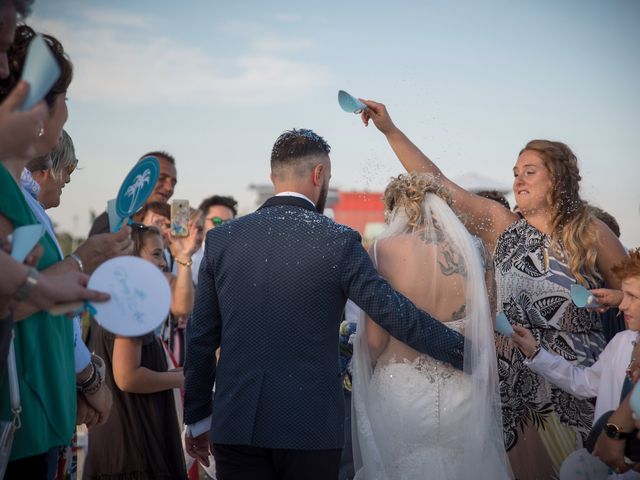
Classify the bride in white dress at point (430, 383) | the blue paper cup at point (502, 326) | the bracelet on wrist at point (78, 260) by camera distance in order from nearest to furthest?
1. the bracelet on wrist at point (78, 260)
2. the bride in white dress at point (430, 383)
3. the blue paper cup at point (502, 326)

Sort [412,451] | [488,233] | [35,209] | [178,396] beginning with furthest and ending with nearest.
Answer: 1. [488,233]
2. [178,396]
3. [412,451]
4. [35,209]

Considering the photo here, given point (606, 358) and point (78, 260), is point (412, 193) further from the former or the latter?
point (78, 260)

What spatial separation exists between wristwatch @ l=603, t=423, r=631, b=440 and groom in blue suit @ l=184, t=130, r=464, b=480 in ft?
2.67

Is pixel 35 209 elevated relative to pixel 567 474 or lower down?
elevated

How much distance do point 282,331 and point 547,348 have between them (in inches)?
77.9

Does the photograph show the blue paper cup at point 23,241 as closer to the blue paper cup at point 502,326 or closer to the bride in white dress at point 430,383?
the bride in white dress at point 430,383

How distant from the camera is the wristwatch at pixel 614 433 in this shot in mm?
2830

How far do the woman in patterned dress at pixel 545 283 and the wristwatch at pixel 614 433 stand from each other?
152 cm

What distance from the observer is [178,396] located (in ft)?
14.1

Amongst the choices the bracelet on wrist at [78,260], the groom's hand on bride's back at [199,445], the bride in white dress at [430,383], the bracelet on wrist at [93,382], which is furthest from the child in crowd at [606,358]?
the bracelet on wrist at [78,260]

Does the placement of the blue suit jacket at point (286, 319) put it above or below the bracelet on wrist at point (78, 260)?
below

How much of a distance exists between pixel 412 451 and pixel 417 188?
4.26ft

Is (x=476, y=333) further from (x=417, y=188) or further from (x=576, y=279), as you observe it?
(x=576, y=279)

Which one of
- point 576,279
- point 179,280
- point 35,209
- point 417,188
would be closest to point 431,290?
point 417,188
